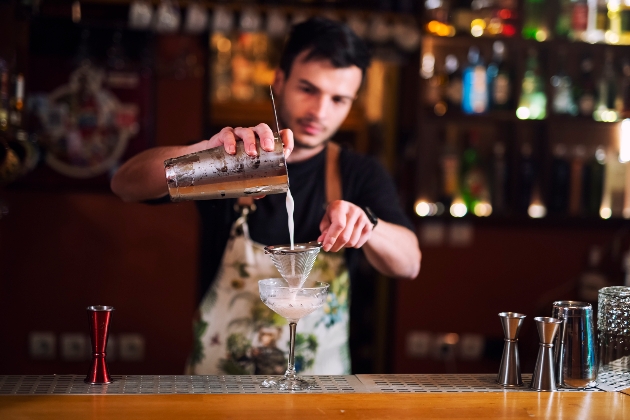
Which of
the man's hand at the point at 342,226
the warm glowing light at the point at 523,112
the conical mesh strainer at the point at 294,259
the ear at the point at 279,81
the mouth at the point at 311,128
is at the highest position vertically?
the warm glowing light at the point at 523,112

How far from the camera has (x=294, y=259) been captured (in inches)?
64.2

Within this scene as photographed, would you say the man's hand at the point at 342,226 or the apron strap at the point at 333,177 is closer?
the man's hand at the point at 342,226

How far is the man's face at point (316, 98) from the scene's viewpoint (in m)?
2.04

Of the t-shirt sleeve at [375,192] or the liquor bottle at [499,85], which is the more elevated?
the liquor bottle at [499,85]

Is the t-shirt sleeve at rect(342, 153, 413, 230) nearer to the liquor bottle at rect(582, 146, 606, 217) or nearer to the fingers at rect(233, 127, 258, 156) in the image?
the fingers at rect(233, 127, 258, 156)

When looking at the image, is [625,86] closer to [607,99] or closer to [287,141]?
[607,99]

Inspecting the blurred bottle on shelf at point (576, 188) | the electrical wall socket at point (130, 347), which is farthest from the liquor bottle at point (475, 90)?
the electrical wall socket at point (130, 347)

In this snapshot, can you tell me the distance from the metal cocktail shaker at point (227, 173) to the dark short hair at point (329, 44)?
2.05 ft

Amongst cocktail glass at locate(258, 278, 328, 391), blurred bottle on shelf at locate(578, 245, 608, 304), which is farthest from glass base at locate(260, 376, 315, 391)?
blurred bottle on shelf at locate(578, 245, 608, 304)

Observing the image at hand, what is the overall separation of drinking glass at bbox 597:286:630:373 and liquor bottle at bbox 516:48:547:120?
2.29m

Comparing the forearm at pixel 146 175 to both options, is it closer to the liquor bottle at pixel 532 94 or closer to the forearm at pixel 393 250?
the forearm at pixel 393 250

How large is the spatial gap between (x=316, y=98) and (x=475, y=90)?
192 centimetres

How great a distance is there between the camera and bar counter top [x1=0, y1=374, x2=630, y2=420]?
138 centimetres

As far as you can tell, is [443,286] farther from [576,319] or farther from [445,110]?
[576,319]
